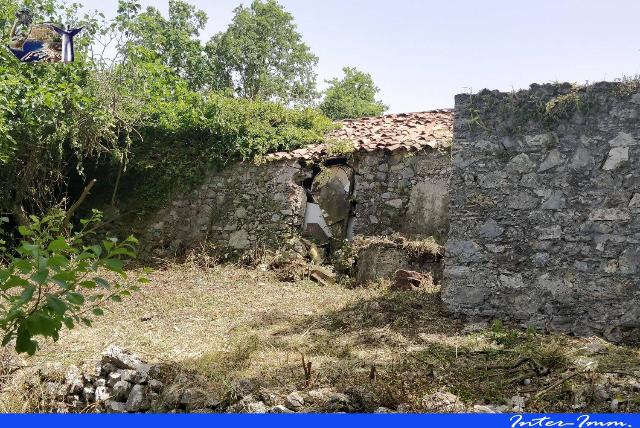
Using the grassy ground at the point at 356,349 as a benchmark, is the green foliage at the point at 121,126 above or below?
above

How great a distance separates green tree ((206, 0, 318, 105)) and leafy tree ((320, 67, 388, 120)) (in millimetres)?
1598

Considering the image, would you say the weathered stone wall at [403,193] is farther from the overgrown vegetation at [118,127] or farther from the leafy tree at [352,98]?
the leafy tree at [352,98]

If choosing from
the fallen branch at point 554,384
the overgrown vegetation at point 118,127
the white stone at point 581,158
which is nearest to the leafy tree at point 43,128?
the overgrown vegetation at point 118,127

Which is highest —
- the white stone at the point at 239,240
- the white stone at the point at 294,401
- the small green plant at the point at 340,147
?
the small green plant at the point at 340,147

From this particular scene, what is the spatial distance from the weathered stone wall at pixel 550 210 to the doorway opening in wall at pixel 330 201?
3.97m

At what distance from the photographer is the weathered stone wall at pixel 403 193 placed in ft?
34.2

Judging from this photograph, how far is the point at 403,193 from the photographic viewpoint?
1076 cm

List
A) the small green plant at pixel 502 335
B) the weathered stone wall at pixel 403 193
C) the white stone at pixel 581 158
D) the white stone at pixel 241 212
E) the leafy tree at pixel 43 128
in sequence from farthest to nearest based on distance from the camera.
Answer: the white stone at pixel 241 212, the weathered stone wall at pixel 403 193, the leafy tree at pixel 43 128, the white stone at pixel 581 158, the small green plant at pixel 502 335

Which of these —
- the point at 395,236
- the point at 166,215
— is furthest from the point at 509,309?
the point at 166,215

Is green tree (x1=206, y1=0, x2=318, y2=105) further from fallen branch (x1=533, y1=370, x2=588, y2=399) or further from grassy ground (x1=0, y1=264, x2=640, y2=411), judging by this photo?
fallen branch (x1=533, y1=370, x2=588, y2=399)

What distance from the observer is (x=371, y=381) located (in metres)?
5.05

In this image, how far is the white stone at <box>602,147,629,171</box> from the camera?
6703mm

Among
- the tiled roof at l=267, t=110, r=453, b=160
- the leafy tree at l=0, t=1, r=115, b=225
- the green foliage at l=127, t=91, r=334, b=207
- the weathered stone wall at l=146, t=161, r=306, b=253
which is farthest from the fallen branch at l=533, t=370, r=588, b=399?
the leafy tree at l=0, t=1, r=115, b=225

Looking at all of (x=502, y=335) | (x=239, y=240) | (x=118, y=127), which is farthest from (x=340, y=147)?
(x=502, y=335)
